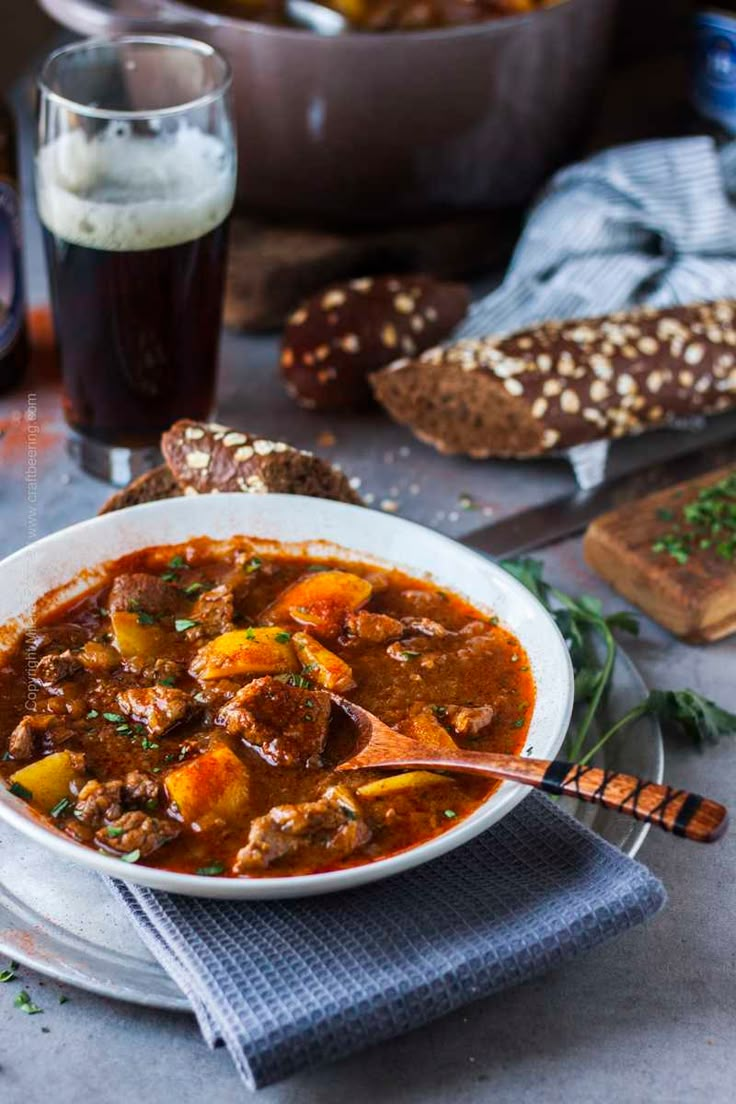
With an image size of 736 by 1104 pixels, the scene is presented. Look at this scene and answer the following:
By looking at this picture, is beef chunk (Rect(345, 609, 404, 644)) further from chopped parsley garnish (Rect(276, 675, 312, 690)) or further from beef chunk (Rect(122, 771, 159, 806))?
beef chunk (Rect(122, 771, 159, 806))

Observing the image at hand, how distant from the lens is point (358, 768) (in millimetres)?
2307

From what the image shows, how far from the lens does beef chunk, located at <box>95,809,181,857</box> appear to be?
6.95 feet

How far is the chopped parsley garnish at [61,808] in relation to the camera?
219 cm

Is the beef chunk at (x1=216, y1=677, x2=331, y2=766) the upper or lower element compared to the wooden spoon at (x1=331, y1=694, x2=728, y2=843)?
lower

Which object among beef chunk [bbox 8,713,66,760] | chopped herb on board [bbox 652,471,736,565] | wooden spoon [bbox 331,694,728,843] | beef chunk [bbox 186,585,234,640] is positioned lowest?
chopped herb on board [bbox 652,471,736,565]

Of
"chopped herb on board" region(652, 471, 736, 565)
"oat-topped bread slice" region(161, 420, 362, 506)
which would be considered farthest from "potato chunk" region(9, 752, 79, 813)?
"chopped herb on board" region(652, 471, 736, 565)

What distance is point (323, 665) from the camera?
2502 mm

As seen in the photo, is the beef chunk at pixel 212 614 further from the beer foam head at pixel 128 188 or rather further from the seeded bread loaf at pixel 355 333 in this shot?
the seeded bread loaf at pixel 355 333

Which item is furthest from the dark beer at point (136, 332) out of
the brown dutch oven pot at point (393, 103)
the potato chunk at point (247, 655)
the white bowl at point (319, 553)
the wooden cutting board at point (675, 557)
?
the potato chunk at point (247, 655)

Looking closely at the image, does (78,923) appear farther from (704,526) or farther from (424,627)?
(704,526)

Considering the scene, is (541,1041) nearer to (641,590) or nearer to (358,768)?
(358,768)

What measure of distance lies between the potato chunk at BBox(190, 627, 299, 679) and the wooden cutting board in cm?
111

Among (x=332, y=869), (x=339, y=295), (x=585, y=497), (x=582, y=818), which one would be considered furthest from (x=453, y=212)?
(x=332, y=869)

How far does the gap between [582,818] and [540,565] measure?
0.85m
